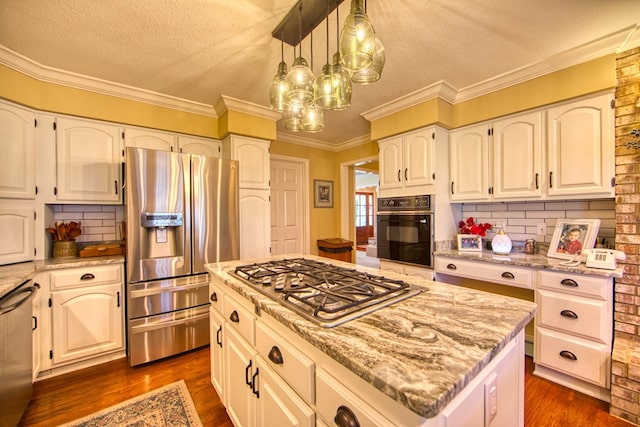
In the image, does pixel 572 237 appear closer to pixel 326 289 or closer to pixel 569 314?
pixel 569 314

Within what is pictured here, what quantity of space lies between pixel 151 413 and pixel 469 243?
9.82 ft

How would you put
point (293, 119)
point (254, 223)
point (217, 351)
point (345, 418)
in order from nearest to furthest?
point (345, 418) → point (217, 351) → point (293, 119) → point (254, 223)

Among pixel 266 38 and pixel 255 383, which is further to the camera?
pixel 266 38

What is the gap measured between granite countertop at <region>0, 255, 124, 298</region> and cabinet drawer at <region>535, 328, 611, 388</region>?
3556 millimetres

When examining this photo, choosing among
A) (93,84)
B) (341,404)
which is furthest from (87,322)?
(341,404)

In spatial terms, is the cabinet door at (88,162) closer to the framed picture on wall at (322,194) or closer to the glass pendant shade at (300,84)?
the glass pendant shade at (300,84)

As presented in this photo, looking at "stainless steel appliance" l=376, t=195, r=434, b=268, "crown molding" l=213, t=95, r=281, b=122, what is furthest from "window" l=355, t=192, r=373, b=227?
"crown molding" l=213, t=95, r=281, b=122

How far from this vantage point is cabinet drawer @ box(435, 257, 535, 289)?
6.78 feet

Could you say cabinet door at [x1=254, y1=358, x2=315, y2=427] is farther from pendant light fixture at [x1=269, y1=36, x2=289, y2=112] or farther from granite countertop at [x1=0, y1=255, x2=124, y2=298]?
granite countertop at [x1=0, y1=255, x2=124, y2=298]

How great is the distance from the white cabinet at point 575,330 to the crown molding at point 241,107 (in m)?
3.06

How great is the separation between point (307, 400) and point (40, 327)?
2.50 meters

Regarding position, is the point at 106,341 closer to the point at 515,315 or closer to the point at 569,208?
the point at 515,315

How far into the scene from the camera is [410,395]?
50cm

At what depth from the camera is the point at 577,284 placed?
5.96 feet
